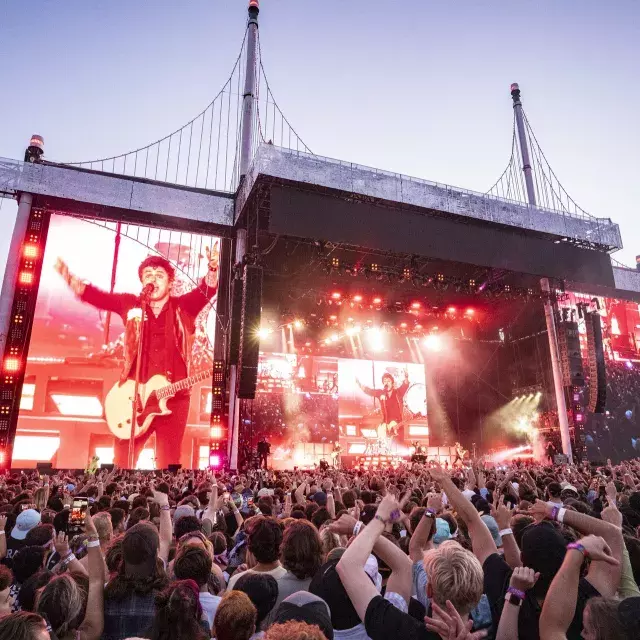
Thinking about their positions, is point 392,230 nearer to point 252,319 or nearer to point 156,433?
point 252,319

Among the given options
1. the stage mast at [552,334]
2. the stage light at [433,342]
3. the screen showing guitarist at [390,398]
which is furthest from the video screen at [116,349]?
the stage mast at [552,334]

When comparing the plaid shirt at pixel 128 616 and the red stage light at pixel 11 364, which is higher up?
the red stage light at pixel 11 364

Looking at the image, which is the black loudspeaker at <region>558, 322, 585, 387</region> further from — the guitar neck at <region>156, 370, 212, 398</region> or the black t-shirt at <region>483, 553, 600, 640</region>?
the black t-shirt at <region>483, 553, 600, 640</region>

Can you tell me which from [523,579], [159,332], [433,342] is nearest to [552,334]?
[433,342]

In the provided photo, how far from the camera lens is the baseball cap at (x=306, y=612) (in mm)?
2168

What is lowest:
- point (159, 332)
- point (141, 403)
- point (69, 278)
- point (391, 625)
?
point (391, 625)

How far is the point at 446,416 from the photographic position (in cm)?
2719

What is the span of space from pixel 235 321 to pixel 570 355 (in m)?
14.2

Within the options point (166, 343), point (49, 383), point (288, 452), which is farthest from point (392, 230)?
point (49, 383)

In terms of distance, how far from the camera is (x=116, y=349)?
18.7 metres

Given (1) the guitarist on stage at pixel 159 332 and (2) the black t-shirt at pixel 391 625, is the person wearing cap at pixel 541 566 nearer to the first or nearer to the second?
(2) the black t-shirt at pixel 391 625

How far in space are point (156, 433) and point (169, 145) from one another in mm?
11364

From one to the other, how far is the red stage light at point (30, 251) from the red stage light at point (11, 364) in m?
3.64

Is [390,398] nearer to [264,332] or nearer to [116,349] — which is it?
[264,332]
